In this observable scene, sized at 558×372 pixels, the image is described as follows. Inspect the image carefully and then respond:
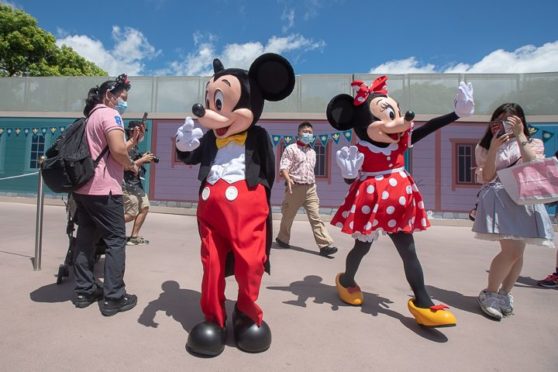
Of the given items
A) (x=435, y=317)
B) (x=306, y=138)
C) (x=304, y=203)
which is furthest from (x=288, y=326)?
(x=306, y=138)

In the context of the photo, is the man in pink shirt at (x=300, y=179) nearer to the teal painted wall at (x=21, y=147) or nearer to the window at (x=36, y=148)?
the teal painted wall at (x=21, y=147)

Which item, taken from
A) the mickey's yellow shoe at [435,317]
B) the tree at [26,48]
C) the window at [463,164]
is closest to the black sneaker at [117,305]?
the mickey's yellow shoe at [435,317]

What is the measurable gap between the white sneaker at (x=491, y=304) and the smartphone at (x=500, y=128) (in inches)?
48.3

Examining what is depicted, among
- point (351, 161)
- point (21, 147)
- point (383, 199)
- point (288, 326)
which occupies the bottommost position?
point (288, 326)

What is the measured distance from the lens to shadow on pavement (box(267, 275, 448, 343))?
7.41 feet

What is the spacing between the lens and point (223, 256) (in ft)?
6.75

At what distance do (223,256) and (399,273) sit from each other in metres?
2.39

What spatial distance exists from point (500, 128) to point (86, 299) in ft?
10.9

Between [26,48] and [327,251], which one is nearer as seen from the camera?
[327,251]

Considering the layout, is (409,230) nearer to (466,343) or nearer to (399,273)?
(466,343)

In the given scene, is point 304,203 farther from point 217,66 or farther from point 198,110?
point 198,110

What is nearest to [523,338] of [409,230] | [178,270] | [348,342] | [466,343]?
[466,343]

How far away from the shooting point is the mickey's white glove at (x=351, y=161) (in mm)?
2430

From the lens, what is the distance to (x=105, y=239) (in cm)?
245
